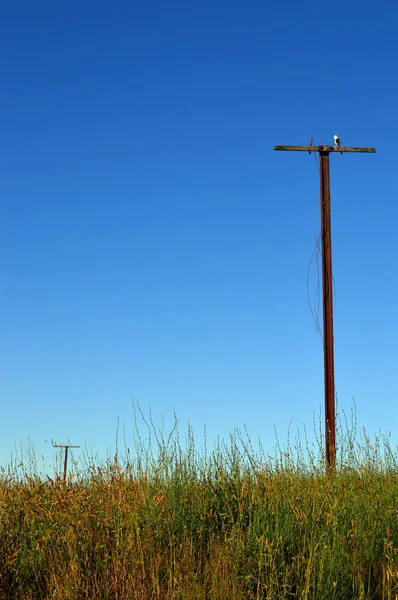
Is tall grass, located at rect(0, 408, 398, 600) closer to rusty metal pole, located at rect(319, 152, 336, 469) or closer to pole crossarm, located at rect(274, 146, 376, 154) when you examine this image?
rusty metal pole, located at rect(319, 152, 336, 469)

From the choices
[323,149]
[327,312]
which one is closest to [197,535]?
[327,312]

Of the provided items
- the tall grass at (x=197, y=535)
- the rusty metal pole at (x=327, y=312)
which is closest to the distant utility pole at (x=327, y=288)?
the rusty metal pole at (x=327, y=312)

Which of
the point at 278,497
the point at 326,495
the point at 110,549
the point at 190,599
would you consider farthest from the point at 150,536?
the point at 326,495

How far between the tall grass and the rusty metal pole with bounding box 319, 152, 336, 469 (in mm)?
2237

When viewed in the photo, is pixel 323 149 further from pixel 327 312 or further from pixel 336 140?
pixel 327 312

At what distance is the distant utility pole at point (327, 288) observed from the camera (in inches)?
432

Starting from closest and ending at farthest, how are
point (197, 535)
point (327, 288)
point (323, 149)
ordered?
point (197, 535), point (327, 288), point (323, 149)

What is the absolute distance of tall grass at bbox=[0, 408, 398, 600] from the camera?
6043 mm

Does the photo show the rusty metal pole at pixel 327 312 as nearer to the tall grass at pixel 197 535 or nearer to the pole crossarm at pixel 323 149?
the pole crossarm at pixel 323 149

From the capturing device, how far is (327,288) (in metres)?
11.8

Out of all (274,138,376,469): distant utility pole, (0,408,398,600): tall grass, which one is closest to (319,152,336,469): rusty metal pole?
(274,138,376,469): distant utility pole

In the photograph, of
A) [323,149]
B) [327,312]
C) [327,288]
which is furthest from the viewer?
[323,149]

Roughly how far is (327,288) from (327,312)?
0.42 metres

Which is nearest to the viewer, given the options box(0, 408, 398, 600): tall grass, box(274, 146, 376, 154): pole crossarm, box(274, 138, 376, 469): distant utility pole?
box(0, 408, 398, 600): tall grass
